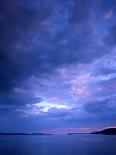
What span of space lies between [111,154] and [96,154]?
4.44 m

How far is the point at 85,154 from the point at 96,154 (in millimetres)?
3351

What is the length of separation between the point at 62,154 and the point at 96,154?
10.4 metres

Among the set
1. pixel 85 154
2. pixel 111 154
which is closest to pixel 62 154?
pixel 85 154

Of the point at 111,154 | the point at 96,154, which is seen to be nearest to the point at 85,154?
the point at 96,154

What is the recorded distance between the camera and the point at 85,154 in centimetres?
6494

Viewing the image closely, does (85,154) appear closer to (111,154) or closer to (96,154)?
(96,154)

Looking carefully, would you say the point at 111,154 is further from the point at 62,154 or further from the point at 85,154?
the point at 62,154

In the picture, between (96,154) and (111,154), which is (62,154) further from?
(111,154)

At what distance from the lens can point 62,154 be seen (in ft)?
216

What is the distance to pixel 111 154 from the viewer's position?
63.3 m

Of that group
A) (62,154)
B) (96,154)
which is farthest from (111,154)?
(62,154)

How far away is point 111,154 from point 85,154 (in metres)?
7.79
